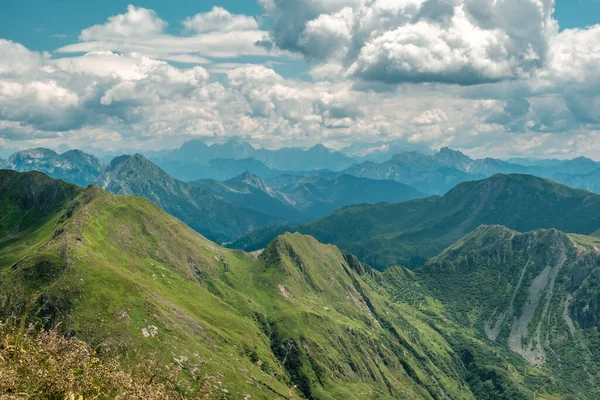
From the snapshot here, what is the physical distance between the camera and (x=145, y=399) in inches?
2714

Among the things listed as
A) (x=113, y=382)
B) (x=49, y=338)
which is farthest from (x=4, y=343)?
(x=113, y=382)

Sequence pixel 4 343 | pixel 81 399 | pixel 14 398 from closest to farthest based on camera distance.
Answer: pixel 14 398 → pixel 81 399 → pixel 4 343

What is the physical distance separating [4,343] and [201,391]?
135 ft

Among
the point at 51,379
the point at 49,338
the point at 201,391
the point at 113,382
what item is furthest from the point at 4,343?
the point at 201,391

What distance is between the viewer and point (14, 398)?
6431 centimetres

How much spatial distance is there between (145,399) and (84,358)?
32682 mm

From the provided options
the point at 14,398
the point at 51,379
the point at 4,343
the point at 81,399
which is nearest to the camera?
the point at 14,398

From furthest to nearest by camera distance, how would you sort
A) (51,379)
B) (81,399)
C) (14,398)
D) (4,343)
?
(4,343)
(51,379)
(81,399)
(14,398)

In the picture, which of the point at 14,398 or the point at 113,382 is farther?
the point at 113,382

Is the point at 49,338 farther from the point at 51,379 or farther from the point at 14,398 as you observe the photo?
the point at 14,398

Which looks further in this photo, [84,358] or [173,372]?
[84,358]

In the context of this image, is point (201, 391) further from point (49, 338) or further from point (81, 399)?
point (49, 338)

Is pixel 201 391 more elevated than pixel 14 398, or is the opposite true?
pixel 14 398

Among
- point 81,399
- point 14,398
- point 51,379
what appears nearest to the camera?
point 14,398
